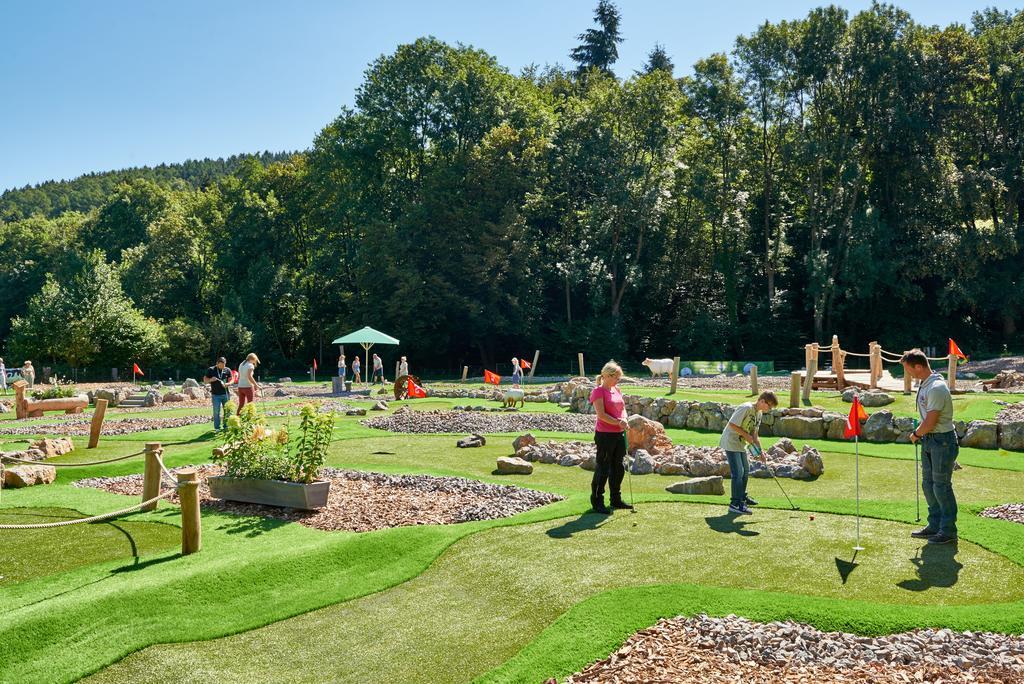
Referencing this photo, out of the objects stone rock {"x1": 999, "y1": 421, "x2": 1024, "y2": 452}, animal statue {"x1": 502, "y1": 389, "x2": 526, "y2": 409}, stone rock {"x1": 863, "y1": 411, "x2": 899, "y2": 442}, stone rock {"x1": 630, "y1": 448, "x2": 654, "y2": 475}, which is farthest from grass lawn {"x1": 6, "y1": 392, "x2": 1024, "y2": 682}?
animal statue {"x1": 502, "y1": 389, "x2": 526, "y2": 409}

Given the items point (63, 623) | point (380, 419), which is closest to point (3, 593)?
point (63, 623)

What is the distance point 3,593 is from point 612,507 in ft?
21.1

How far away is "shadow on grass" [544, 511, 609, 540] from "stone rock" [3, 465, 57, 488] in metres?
8.43

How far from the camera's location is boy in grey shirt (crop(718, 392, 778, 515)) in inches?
388

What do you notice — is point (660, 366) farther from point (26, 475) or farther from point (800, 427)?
point (26, 475)

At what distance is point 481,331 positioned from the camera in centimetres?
5041

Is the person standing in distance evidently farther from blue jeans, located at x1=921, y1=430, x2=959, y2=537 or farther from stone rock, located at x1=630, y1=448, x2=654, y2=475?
blue jeans, located at x1=921, y1=430, x2=959, y2=537

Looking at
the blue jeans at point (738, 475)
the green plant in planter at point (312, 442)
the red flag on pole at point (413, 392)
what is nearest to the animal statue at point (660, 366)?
the red flag on pole at point (413, 392)

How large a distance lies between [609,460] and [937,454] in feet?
11.5

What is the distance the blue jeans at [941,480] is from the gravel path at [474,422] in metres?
11.5

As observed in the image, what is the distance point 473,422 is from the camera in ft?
69.7

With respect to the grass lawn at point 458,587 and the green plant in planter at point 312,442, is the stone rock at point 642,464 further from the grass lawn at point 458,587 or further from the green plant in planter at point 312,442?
the green plant in planter at point 312,442

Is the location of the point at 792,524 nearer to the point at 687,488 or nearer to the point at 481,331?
the point at 687,488

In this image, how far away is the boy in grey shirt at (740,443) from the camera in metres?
9.86
